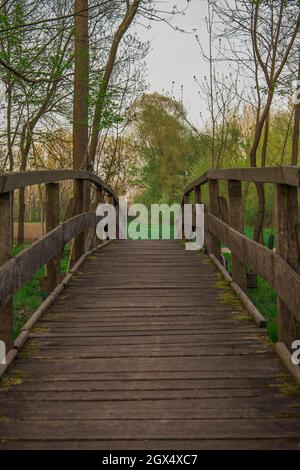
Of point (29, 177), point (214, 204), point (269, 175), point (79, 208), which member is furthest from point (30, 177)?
point (214, 204)

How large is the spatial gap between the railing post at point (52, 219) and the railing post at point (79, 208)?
1753 millimetres

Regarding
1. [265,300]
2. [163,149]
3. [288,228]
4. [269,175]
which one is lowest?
[265,300]

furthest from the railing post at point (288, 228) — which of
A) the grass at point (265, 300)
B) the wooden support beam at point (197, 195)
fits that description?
the wooden support beam at point (197, 195)

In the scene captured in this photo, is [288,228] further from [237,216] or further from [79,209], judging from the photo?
[79,209]

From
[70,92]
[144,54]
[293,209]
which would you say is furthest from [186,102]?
[293,209]

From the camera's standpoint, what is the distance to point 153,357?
3980 mm

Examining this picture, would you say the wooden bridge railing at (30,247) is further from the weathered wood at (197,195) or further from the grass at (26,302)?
the weathered wood at (197,195)

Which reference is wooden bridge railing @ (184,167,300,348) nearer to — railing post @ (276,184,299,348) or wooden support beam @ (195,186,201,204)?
railing post @ (276,184,299,348)

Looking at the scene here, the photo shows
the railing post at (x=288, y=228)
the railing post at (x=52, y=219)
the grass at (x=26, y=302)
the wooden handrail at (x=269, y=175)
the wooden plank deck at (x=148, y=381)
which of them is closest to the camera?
the wooden plank deck at (x=148, y=381)

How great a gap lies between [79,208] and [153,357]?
4.07 m

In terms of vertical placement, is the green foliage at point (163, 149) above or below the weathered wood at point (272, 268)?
above

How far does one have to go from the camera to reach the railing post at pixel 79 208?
778cm

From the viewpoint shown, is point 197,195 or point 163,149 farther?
point 163,149
